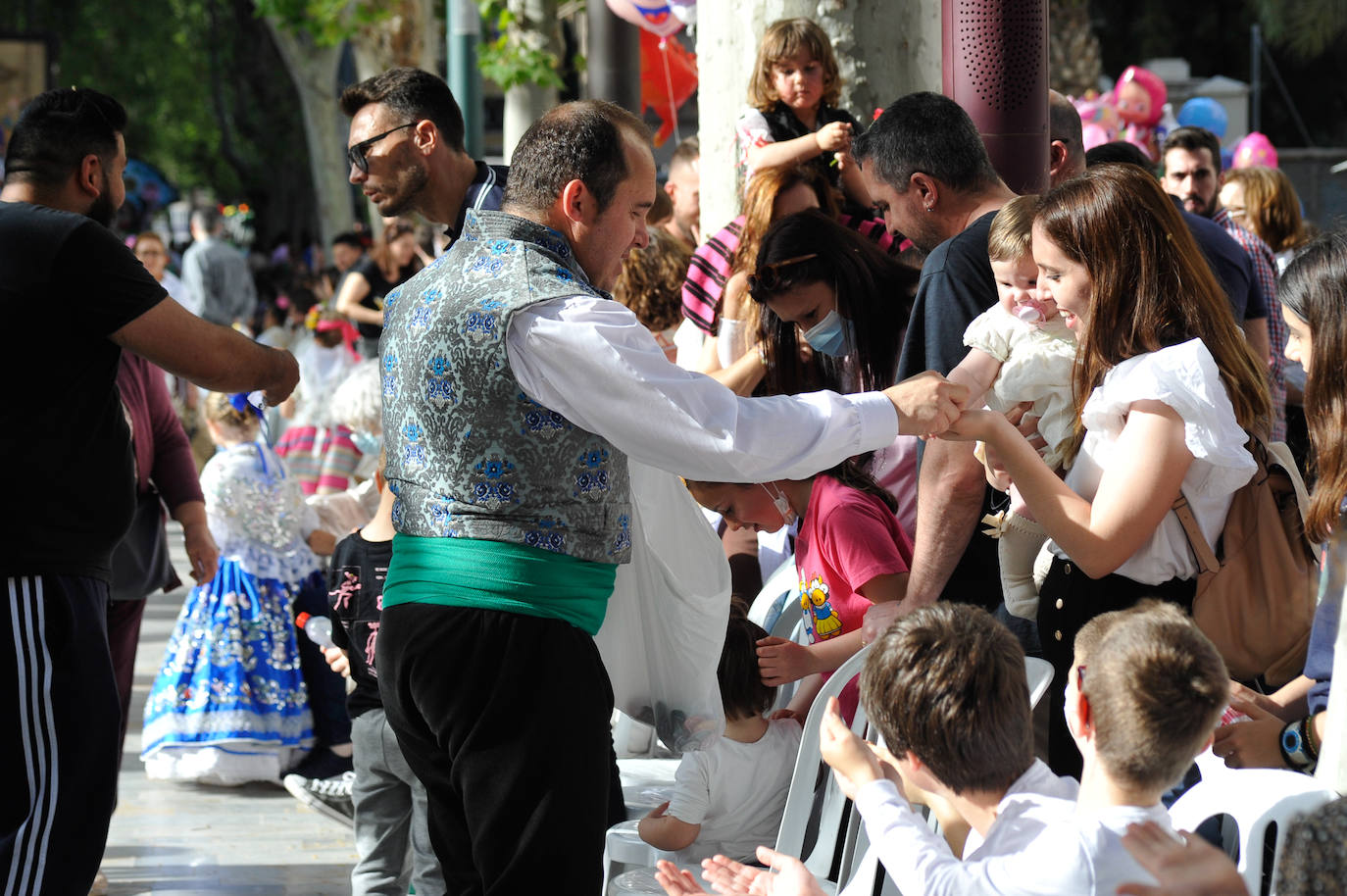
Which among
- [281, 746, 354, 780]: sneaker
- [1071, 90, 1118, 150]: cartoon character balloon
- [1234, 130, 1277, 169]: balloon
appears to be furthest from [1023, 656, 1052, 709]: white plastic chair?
[1234, 130, 1277, 169]: balloon

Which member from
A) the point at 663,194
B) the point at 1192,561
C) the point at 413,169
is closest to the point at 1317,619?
the point at 1192,561

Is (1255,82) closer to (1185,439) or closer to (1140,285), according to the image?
(1140,285)

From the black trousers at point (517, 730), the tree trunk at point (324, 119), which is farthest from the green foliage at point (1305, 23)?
the black trousers at point (517, 730)

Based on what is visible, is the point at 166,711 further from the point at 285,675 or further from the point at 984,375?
the point at 984,375

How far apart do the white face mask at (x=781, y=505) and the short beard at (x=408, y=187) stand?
4.08 feet

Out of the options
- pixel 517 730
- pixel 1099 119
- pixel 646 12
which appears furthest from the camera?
pixel 1099 119

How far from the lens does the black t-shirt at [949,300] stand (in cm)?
335

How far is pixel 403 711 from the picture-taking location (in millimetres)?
2938

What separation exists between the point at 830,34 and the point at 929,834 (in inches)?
141

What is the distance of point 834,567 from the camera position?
3.65 meters

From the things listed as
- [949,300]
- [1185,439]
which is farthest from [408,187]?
[1185,439]

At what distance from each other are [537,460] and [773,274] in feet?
4.53

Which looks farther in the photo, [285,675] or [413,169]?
[285,675]

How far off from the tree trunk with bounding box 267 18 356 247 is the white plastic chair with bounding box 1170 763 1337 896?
18.7 metres
